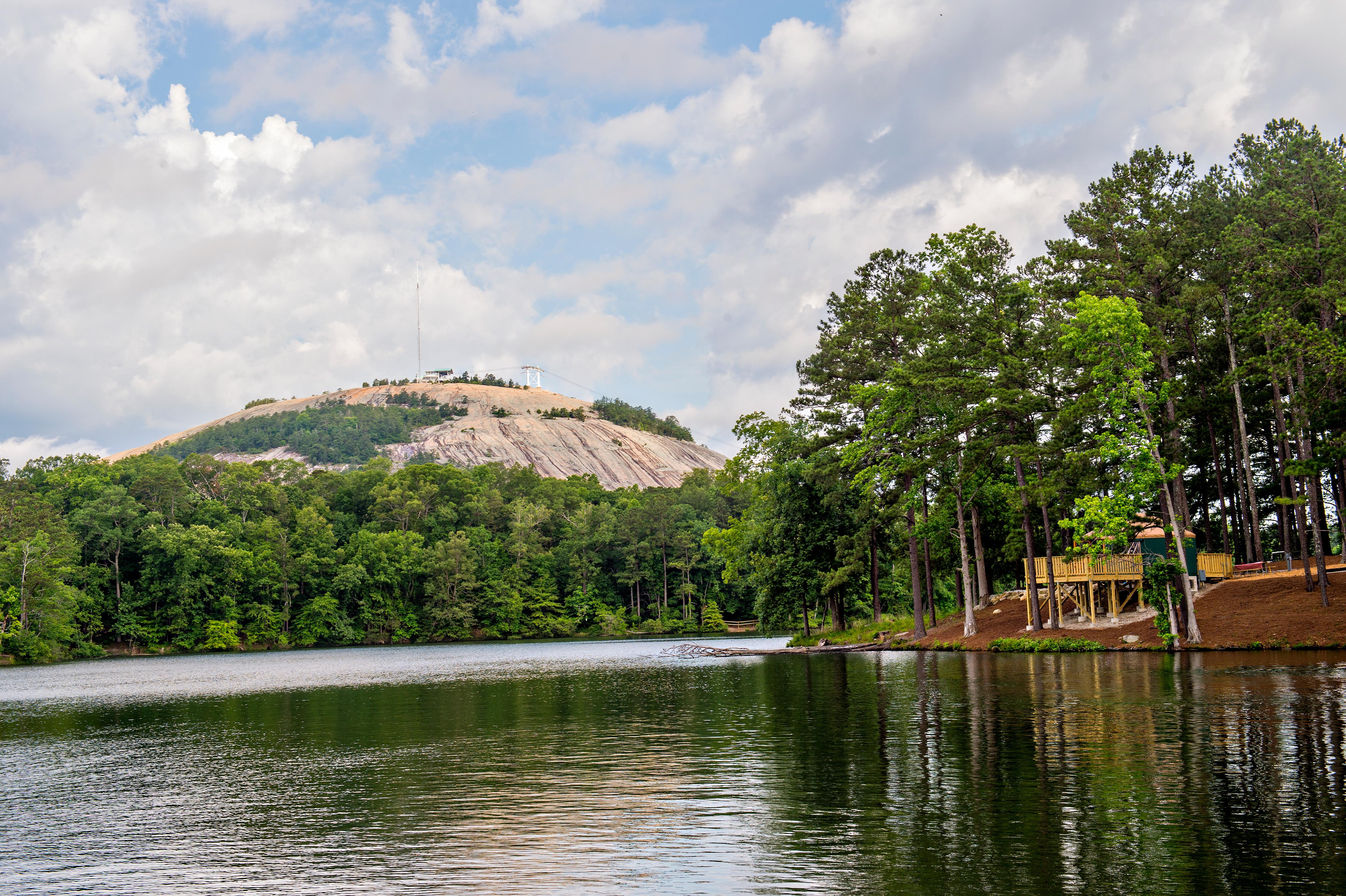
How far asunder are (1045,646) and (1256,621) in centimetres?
848

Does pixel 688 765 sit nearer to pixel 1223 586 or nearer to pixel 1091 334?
pixel 1091 334

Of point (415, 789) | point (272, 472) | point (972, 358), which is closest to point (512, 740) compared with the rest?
point (415, 789)

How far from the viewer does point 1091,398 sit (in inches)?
1606

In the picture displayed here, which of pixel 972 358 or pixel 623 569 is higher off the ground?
pixel 972 358

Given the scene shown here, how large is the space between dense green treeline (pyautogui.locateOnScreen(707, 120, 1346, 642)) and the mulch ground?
103 centimetres

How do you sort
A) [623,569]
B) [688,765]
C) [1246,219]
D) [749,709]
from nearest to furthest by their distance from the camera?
[688,765]
[749,709]
[1246,219]
[623,569]

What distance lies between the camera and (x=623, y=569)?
123688 millimetres

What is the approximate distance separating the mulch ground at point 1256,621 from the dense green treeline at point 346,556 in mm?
70836

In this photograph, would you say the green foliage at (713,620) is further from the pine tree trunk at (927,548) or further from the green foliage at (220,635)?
the pine tree trunk at (927,548)

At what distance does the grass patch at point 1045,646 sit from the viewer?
1662 inches

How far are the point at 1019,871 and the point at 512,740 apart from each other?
49.2 feet

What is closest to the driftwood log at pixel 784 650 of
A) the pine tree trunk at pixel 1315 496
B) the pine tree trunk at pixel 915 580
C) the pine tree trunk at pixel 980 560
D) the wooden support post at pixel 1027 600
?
the pine tree trunk at pixel 915 580

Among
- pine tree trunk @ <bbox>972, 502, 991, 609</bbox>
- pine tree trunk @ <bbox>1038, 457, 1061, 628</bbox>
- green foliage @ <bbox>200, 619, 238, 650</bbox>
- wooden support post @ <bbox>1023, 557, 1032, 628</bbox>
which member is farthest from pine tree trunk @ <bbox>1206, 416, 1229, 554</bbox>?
green foliage @ <bbox>200, 619, 238, 650</bbox>

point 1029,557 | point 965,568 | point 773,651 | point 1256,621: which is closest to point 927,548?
point 965,568
